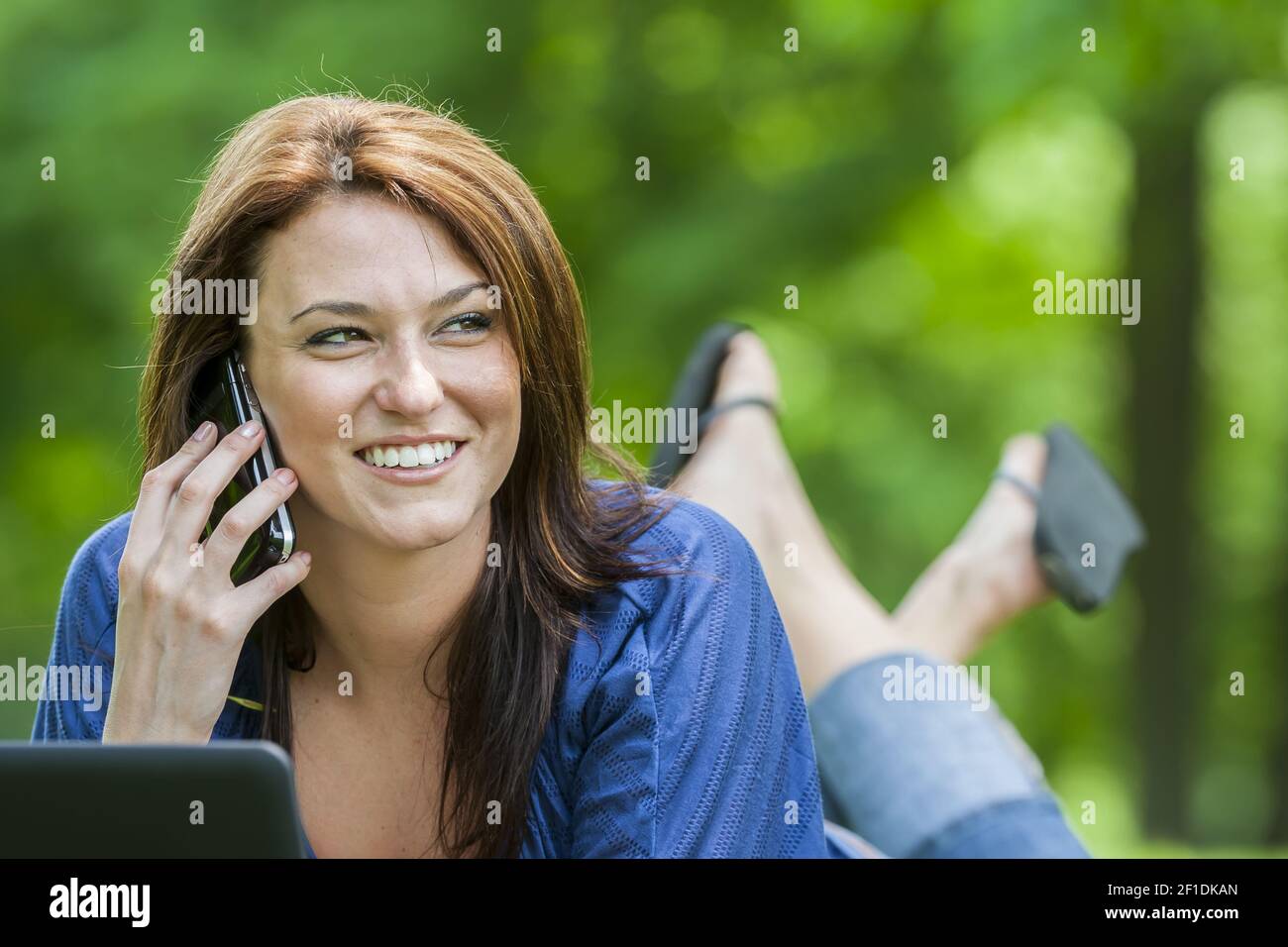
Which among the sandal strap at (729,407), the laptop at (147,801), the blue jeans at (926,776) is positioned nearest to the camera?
the laptop at (147,801)

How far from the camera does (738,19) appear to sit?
4480 mm

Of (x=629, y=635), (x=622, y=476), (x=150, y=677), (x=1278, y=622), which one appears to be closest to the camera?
(x=150, y=677)

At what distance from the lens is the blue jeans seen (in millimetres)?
1844

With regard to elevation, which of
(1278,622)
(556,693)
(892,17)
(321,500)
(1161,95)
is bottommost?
(1278,622)

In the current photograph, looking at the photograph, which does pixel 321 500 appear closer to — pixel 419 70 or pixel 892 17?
pixel 419 70

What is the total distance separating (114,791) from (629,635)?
0.59 meters

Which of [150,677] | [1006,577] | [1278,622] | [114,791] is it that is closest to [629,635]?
[150,677]

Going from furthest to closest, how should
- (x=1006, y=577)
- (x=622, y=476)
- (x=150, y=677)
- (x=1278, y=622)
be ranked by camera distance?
(x=1278, y=622)
(x=1006, y=577)
(x=622, y=476)
(x=150, y=677)

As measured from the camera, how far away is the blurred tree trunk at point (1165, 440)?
451 cm

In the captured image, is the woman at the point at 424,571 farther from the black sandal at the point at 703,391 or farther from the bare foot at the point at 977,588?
the bare foot at the point at 977,588

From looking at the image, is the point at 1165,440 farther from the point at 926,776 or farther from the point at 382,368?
the point at 382,368

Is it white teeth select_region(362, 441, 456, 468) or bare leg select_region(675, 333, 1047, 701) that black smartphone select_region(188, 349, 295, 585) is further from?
bare leg select_region(675, 333, 1047, 701)

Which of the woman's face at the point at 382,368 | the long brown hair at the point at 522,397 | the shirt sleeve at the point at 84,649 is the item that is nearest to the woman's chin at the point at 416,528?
the woman's face at the point at 382,368

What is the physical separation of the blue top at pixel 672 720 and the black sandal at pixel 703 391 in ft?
3.29
